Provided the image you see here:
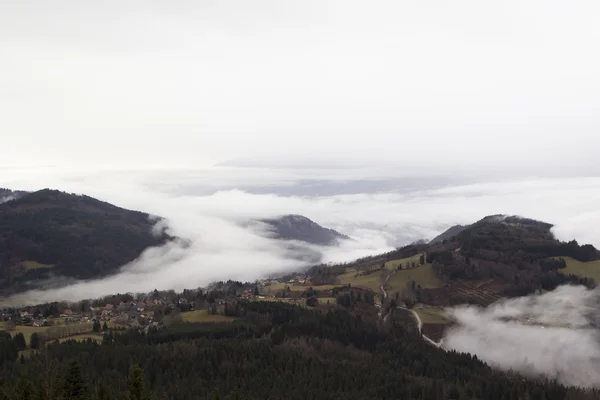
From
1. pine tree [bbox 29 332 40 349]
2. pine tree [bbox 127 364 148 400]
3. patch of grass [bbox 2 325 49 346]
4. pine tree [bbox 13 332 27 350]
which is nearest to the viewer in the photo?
pine tree [bbox 127 364 148 400]

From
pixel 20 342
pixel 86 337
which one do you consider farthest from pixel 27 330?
pixel 20 342

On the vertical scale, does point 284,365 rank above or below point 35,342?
below

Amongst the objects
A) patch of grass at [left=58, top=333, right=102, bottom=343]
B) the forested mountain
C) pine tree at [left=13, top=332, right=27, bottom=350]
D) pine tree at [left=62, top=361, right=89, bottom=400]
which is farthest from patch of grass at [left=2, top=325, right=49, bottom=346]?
pine tree at [left=62, top=361, right=89, bottom=400]

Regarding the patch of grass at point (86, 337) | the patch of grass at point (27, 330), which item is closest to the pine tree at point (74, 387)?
the patch of grass at point (86, 337)

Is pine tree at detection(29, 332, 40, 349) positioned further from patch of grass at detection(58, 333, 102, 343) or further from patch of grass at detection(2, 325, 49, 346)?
patch of grass at detection(2, 325, 49, 346)

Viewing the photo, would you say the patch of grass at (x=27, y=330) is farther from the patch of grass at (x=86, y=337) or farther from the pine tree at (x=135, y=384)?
the pine tree at (x=135, y=384)

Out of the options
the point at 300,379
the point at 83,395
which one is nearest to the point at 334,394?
the point at 300,379

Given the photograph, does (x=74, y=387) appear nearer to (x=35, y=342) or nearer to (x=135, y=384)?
(x=135, y=384)

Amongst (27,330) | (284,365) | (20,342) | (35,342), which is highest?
(20,342)

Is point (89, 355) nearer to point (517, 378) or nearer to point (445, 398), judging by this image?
point (445, 398)

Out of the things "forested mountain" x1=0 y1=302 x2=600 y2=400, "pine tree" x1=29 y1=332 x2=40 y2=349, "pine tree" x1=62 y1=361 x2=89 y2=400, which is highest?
"pine tree" x1=62 y1=361 x2=89 y2=400

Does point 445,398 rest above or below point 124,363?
below
